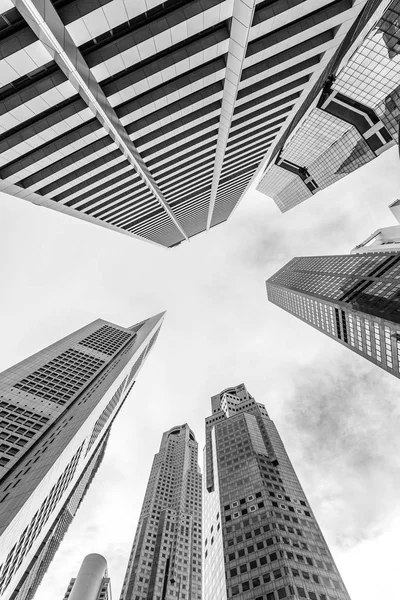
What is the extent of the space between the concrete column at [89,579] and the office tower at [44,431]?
21821mm

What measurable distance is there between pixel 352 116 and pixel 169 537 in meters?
172

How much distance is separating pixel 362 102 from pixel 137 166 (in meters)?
124

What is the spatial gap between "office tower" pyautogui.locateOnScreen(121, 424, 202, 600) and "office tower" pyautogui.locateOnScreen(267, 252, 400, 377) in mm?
89152

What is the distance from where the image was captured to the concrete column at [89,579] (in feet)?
301

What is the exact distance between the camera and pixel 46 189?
33188mm

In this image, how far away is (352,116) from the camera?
419 ft

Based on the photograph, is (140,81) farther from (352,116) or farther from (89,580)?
(352,116)

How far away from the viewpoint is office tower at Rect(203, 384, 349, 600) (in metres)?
56.3

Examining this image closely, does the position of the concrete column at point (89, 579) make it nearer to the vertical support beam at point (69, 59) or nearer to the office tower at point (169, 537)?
the office tower at point (169, 537)

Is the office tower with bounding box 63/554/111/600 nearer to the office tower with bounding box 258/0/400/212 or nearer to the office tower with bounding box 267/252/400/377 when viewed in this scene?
the office tower with bounding box 267/252/400/377

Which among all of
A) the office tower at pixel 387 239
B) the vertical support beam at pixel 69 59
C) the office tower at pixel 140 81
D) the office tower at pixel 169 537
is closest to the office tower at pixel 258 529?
the office tower at pixel 169 537

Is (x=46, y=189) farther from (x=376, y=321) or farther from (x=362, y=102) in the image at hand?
(x=362, y=102)

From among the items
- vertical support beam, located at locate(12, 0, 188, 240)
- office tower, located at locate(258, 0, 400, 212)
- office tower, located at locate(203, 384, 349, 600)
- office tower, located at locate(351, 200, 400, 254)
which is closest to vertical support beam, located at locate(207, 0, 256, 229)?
vertical support beam, located at locate(12, 0, 188, 240)

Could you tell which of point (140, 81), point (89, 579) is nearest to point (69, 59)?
point (140, 81)
